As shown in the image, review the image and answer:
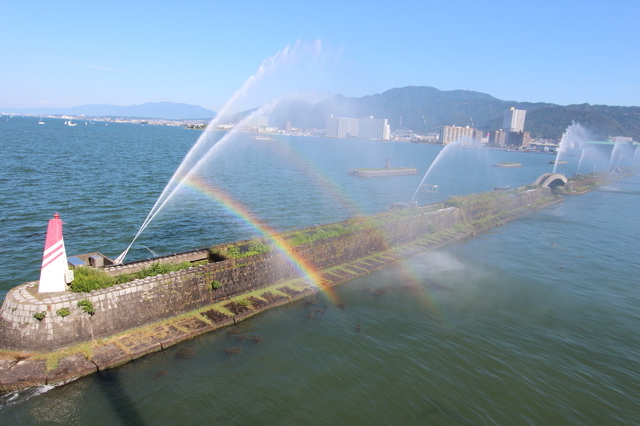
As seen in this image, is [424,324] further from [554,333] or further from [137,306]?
[137,306]

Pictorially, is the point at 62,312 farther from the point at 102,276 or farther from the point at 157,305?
the point at 157,305

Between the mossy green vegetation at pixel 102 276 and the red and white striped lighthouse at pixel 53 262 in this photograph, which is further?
the mossy green vegetation at pixel 102 276

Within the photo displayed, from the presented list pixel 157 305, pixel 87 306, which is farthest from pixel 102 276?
pixel 157 305

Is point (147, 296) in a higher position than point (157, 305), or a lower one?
higher

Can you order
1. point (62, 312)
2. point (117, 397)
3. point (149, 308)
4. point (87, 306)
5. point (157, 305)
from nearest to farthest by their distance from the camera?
point (117, 397) < point (62, 312) < point (87, 306) < point (149, 308) < point (157, 305)

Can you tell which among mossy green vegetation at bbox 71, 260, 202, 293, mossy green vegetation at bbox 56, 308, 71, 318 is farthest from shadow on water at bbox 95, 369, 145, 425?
mossy green vegetation at bbox 71, 260, 202, 293

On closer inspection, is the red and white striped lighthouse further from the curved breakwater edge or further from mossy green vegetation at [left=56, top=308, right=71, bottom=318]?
mossy green vegetation at [left=56, top=308, right=71, bottom=318]

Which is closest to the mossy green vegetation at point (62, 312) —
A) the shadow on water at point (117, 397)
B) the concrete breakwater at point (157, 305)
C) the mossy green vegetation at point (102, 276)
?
the concrete breakwater at point (157, 305)

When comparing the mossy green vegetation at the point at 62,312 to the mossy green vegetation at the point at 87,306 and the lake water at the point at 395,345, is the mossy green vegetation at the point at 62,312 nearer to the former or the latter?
the mossy green vegetation at the point at 87,306
